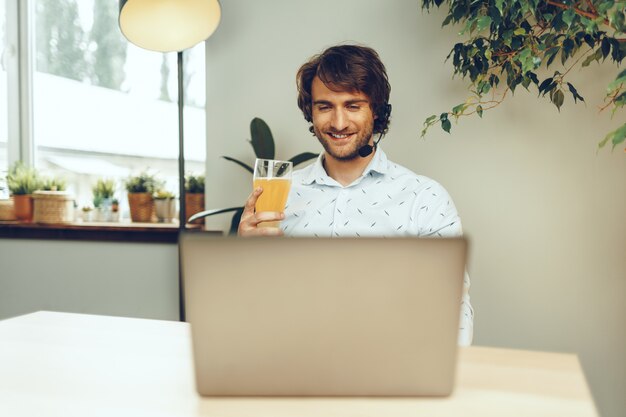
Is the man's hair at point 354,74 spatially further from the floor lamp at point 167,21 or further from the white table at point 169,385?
the white table at point 169,385

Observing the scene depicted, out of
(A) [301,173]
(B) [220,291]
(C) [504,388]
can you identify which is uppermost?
(A) [301,173]

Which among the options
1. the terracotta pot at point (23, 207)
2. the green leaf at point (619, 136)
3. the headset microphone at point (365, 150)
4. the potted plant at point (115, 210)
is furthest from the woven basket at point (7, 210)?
the green leaf at point (619, 136)

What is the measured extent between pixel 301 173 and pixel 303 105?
26 centimetres

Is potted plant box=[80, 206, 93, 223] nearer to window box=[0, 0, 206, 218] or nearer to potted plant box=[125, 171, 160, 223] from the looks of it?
window box=[0, 0, 206, 218]

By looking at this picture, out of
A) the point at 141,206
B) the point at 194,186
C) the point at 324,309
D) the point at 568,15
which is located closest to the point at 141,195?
the point at 141,206

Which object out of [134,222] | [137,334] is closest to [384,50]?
[134,222]

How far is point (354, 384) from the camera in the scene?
2.35 ft

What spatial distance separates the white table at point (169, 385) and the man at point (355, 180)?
77 centimetres

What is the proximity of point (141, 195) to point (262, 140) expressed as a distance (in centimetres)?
93

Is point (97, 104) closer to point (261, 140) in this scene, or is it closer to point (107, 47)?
point (107, 47)

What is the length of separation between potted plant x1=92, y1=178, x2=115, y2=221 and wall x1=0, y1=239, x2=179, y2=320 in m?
0.19

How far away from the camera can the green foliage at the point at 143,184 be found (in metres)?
3.04

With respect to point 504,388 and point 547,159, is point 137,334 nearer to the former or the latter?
point 504,388

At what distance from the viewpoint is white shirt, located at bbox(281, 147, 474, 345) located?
172 centimetres
